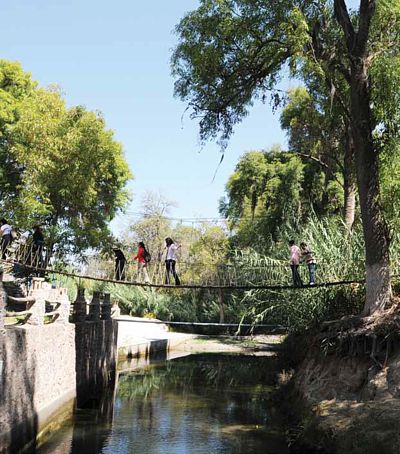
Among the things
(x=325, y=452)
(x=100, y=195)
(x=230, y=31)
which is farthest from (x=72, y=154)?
(x=325, y=452)

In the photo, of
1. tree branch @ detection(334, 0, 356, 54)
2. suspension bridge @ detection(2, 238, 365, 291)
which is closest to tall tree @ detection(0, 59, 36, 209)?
suspension bridge @ detection(2, 238, 365, 291)

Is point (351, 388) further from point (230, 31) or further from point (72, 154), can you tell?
point (72, 154)

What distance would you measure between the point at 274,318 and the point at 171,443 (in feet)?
28.6

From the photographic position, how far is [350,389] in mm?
10703

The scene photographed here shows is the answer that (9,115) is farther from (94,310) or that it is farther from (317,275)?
(317,275)

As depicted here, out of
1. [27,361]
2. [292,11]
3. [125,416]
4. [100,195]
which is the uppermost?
[292,11]

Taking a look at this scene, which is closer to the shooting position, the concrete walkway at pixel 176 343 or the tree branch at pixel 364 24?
the tree branch at pixel 364 24

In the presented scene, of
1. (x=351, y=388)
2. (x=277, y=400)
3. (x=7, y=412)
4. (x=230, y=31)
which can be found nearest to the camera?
(x=7, y=412)

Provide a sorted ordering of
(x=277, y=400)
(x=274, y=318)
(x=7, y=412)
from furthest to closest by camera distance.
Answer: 1. (x=274, y=318)
2. (x=277, y=400)
3. (x=7, y=412)

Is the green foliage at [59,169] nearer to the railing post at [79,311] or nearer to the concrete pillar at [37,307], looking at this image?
the railing post at [79,311]

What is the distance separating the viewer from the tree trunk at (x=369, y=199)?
35.8ft

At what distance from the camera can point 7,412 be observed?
28.9 feet

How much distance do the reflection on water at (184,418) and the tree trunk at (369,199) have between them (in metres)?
3.61

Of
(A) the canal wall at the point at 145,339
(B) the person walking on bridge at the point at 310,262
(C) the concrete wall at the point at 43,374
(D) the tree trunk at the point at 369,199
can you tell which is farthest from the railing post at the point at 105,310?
(D) the tree trunk at the point at 369,199
